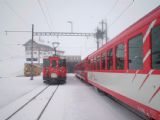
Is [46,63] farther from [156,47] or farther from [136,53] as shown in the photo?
[156,47]

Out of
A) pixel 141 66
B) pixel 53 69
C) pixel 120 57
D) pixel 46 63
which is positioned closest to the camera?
pixel 141 66

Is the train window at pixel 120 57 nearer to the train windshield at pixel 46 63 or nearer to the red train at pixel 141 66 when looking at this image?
the red train at pixel 141 66

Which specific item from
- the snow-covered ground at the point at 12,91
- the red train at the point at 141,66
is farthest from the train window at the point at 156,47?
the snow-covered ground at the point at 12,91

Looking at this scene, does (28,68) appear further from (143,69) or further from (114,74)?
(143,69)

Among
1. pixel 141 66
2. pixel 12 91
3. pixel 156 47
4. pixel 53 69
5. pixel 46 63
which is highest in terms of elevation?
pixel 156 47

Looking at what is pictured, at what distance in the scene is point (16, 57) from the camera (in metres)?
118

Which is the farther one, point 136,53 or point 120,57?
point 120,57

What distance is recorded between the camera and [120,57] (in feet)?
21.6

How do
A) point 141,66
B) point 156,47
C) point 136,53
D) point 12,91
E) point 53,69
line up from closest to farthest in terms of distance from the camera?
point 156,47 → point 141,66 → point 136,53 → point 12,91 → point 53,69

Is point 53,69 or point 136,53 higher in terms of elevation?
point 136,53

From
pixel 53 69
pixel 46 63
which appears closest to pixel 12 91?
pixel 53 69

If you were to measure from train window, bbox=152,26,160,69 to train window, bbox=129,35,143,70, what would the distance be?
0.61m

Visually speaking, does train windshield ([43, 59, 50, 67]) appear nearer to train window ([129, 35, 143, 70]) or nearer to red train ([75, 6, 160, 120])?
red train ([75, 6, 160, 120])

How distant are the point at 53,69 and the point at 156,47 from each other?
16020 mm
